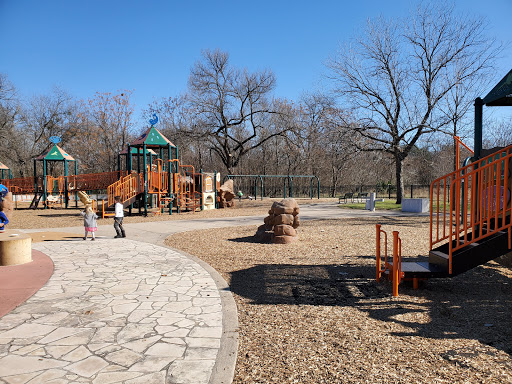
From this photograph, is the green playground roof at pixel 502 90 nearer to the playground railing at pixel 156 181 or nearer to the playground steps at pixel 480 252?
the playground steps at pixel 480 252

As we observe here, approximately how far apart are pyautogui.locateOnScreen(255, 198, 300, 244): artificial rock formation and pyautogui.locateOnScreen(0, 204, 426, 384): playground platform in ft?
9.98

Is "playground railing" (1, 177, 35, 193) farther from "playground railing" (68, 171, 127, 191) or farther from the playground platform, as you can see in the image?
the playground platform

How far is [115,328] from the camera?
393 centimetres

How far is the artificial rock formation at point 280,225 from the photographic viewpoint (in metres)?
9.54

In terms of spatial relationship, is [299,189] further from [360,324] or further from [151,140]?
[360,324]

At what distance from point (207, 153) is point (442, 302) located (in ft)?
127

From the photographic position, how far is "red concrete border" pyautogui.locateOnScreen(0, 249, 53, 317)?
4844mm

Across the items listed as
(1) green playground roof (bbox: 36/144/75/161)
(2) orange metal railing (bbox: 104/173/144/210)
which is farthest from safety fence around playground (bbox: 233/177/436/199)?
(2) orange metal railing (bbox: 104/173/144/210)

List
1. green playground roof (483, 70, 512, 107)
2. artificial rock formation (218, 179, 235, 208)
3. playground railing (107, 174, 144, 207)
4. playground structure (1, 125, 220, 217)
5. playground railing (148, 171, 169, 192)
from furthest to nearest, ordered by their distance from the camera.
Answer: artificial rock formation (218, 179, 235, 208) → playground railing (148, 171, 169, 192) → playground structure (1, 125, 220, 217) → playground railing (107, 174, 144, 207) → green playground roof (483, 70, 512, 107)

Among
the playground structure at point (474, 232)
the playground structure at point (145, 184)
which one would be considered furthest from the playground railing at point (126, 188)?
the playground structure at point (474, 232)

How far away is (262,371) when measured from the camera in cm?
307

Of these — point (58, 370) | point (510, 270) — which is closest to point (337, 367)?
point (58, 370)

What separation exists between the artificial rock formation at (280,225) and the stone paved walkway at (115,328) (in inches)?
128

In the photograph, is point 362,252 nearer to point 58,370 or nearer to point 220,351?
point 220,351
